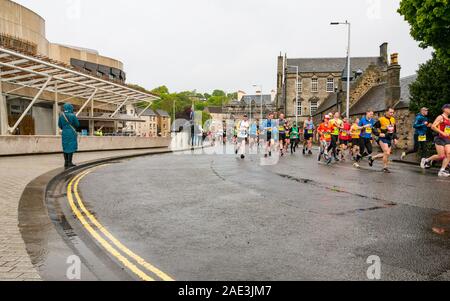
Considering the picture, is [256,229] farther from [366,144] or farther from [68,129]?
[366,144]

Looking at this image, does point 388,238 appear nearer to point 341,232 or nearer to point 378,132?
point 341,232

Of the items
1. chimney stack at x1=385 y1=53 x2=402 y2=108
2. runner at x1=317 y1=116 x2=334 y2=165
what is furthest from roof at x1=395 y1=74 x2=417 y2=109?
runner at x1=317 y1=116 x2=334 y2=165

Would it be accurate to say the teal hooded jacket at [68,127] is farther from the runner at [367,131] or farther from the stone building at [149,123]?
the stone building at [149,123]

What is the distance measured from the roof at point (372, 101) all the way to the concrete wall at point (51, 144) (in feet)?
74.2

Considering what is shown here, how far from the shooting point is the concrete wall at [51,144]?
53.4 feet

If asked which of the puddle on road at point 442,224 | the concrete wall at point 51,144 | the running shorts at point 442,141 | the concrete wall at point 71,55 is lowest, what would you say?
the puddle on road at point 442,224

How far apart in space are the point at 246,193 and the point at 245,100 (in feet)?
472

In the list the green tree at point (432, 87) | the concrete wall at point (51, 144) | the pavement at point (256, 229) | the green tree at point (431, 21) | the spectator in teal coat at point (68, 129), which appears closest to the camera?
the pavement at point (256, 229)

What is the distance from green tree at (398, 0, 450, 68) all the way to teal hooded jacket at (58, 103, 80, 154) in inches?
603

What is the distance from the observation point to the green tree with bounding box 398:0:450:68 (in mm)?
15430

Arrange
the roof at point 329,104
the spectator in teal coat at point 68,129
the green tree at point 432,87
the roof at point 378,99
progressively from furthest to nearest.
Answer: the roof at point 329,104
the roof at point 378,99
the green tree at point 432,87
the spectator in teal coat at point 68,129

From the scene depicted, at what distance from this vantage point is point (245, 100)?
491 ft

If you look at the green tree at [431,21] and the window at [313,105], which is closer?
the green tree at [431,21]

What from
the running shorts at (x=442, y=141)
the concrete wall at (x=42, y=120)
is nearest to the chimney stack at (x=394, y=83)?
the running shorts at (x=442, y=141)
